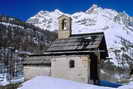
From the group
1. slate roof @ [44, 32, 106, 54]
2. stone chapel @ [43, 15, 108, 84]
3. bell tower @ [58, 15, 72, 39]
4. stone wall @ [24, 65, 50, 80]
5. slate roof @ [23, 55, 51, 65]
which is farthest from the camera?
bell tower @ [58, 15, 72, 39]

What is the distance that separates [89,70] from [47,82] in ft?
31.3

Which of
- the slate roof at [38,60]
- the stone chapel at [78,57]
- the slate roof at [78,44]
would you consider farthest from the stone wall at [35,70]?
the slate roof at [78,44]

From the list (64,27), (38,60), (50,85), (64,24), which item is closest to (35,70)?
(38,60)

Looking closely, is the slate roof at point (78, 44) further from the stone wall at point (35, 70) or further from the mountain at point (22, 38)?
the mountain at point (22, 38)

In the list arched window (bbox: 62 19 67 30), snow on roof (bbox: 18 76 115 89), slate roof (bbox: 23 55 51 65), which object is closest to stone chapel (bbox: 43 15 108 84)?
slate roof (bbox: 23 55 51 65)

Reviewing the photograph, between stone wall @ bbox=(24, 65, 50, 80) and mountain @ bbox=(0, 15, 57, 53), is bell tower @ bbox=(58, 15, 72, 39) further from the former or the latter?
mountain @ bbox=(0, 15, 57, 53)

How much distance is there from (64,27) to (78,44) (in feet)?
14.3

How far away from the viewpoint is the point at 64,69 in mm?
27562

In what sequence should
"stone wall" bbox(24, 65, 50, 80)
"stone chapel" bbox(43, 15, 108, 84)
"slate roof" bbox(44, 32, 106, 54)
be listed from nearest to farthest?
"stone chapel" bbox(43, 15, 108, 84) → "slate roof" bbox(44, 32, 106, 54) → "stone wall" bbox(24, 65, 50, 80)

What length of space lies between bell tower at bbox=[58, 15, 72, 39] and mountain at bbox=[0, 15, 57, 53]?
95.4 meters

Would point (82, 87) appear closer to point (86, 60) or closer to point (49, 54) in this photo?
point (86, 60)

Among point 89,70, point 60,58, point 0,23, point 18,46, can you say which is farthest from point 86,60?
point 0,23

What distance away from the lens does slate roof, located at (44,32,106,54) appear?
28.1 metres

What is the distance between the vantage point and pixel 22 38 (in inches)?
6358
